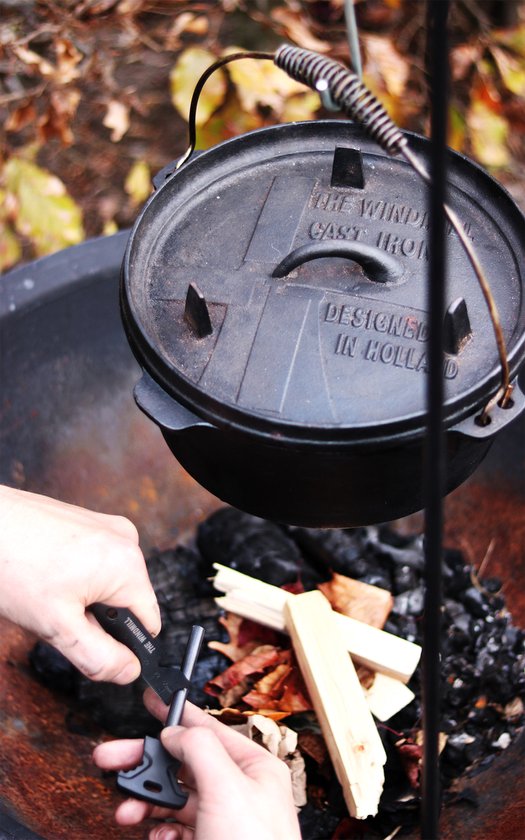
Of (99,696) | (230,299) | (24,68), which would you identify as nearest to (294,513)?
(230,299)

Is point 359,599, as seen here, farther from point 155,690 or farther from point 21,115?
point 21,115

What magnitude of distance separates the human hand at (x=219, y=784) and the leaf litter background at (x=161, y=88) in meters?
1.72

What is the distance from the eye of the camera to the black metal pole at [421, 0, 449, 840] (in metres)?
0.68

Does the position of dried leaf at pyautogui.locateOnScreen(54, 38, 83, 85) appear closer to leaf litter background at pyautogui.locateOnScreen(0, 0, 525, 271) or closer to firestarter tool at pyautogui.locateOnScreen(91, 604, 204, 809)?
leaf litter background at pyautogui.locateOnScreen(0, 0, 525, 271)

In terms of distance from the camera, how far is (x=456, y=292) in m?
1.19

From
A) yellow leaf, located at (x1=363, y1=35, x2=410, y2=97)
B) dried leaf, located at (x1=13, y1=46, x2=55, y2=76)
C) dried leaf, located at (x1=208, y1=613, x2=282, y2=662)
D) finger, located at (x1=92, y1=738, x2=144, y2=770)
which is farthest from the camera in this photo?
yellow leaf, located at (x1=363, y1=35, x2=410, y2=97)

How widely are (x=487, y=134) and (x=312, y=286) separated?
6.74ft

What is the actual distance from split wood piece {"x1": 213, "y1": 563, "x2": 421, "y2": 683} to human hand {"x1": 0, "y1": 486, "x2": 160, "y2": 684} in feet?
1.64

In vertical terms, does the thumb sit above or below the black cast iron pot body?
below

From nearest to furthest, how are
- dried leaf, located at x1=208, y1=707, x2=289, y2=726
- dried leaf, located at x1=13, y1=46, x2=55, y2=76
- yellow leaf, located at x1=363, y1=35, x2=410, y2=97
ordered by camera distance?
dried leaf, located at x1=208, y1=707, x2=289, y2=726 → dried leaf, located at x1=13, y1=46, x2=55, y2=76 → yellow leaf, located at x1=363, y1=35, x2=410, y2=97

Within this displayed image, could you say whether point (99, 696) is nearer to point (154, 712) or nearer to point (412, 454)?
point (154, 712)

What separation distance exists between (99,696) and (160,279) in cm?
86

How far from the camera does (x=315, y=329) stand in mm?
1147

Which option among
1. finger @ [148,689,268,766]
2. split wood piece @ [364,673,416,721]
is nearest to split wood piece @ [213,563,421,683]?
split wood piece @ [364,673,416,721]
